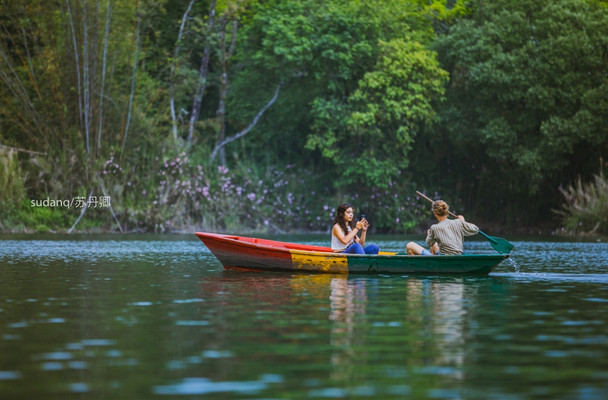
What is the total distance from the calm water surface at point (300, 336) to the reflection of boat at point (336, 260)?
0.27 metres

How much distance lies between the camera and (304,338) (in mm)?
9258

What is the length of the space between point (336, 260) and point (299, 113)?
2801 cm

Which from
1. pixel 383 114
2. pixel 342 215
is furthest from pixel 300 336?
Result: pixel 383 114

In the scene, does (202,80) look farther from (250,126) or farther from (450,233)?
(450,233)

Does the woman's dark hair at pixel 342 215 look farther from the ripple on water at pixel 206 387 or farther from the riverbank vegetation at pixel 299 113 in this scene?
the riverbank vegetation at pixel 299 113

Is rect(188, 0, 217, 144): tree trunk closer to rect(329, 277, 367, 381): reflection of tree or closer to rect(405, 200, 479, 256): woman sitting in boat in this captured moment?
rect(405, 200, 479, 256): woman sitting in boat

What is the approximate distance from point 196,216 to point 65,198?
500 cm

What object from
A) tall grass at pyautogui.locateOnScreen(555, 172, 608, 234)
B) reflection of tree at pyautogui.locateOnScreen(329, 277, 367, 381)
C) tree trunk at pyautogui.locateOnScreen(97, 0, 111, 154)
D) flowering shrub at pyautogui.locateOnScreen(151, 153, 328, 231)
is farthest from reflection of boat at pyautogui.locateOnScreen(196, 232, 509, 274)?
tall grass at pyautogui.locateOnScreen(555, 172, 608, 234)

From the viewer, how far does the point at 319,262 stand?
58.2 ft

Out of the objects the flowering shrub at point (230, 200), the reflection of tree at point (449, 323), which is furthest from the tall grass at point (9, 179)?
the reflection of tree at point (449, 323)

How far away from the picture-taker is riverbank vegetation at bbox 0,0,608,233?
119ft

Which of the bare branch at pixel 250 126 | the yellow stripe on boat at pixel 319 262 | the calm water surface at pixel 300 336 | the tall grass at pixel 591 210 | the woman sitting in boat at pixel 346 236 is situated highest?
the bare branch at pixel 250 126

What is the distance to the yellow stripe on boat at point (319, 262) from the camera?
17.5m

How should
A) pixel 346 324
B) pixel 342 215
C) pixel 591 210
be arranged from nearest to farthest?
pixel 346 324, pixel 342 215, pixel 591 210
